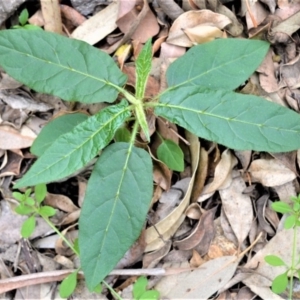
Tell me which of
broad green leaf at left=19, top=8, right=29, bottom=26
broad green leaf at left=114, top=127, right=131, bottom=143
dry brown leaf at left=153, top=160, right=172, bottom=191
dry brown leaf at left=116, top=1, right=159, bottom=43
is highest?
broad green leaf at left=19, top=8, right=29, bottom=26

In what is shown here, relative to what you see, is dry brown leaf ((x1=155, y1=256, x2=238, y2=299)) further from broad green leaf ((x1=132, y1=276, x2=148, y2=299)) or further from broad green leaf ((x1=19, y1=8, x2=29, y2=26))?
broad green leaf ((x1=19, y1=8, x2=29, y2=26))

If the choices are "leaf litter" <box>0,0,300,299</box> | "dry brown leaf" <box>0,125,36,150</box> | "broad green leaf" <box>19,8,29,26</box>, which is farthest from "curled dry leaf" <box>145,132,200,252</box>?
"broad green leaf" <box>19,8,29,26</box>

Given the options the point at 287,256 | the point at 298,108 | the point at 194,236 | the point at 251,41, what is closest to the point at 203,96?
the point at 251,41

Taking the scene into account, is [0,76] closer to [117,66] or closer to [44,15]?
[44,15]

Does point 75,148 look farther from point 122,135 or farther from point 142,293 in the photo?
point 142,293

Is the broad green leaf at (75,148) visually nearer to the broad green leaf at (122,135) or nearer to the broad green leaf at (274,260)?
the broad green leaf at (122,135)

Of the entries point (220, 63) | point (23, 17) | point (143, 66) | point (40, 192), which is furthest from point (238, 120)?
point (23, 17)

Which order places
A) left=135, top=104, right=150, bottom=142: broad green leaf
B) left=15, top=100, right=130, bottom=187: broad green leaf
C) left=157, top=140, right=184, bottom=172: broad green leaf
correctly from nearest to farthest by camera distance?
left=15, top=100, right=130, bottom=187: broad green leaf, left=135, top=104, right=150, bottom=142: broad green leaf, left=157, top=140, right=184, bottom=172: broad green leaf

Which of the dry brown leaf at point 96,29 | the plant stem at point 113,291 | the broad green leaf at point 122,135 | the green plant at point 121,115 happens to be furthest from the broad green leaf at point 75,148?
the plant stem at point 113,291
